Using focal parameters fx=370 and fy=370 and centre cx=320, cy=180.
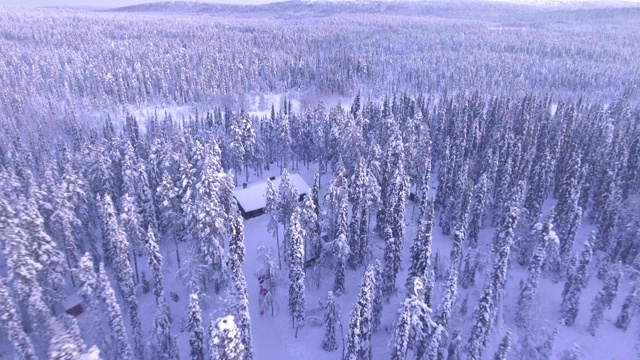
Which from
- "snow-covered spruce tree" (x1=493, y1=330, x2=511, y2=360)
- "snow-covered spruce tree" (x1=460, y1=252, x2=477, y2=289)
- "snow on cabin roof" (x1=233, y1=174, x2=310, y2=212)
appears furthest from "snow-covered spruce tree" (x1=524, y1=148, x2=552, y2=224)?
"snow on cabin roof" (x1=233, y1=174, x2=310, y2=212)

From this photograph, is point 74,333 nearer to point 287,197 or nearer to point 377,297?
point 287,197

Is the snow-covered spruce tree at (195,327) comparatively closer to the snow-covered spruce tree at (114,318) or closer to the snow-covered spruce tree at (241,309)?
the snow-covered spruce tree at (241,309)

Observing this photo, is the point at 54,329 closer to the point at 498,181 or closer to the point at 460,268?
the point at 460,268

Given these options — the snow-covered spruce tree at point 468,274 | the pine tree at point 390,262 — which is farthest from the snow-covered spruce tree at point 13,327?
the snow-covered spruce tree at point 468,274

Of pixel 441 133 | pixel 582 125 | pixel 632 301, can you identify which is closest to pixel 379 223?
pixel 632 301

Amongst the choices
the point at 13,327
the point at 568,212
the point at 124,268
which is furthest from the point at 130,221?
the point at 568,212

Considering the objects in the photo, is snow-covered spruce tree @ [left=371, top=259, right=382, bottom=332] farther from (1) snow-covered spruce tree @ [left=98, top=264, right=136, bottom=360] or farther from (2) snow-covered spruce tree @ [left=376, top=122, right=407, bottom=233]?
(1) snow-covered spruce tree @ [left=98, top=264, right=136, bottom=360]
